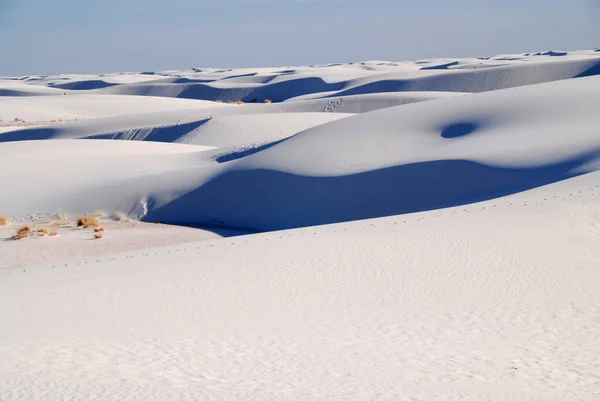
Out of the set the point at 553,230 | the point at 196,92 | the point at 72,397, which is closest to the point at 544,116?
the point at 553,230

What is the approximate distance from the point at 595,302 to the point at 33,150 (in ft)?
76.4

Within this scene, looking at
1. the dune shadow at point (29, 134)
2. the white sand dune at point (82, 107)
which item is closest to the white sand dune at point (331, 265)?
the dune shadow at point (29, 134)

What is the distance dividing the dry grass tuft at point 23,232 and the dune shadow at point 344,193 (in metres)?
2.95

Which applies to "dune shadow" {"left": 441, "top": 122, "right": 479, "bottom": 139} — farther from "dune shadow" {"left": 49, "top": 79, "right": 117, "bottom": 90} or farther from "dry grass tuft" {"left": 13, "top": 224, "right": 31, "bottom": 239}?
"dune shadow" {"left": 49, "top": 79, "right": 117, "bottom": 90}

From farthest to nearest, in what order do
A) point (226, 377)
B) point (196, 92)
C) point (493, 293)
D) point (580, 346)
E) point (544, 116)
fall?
point (196, 92)
point (544, 116)
point (493, 293)
point (580, 346)
point (226, 377)

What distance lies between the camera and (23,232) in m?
16.9

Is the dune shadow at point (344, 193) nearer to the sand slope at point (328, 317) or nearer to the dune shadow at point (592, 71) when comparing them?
the sand slope at point (328, 317)

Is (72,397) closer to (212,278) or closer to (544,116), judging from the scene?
(212,278)

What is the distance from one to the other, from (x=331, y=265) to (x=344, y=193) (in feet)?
29.9

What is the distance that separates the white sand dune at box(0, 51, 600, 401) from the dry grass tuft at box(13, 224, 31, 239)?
0.38 m

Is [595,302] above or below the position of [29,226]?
above

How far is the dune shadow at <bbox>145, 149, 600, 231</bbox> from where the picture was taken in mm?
16812

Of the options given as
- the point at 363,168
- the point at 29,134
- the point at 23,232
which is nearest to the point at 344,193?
the point at 363,168

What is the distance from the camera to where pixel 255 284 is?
848 centimetres
